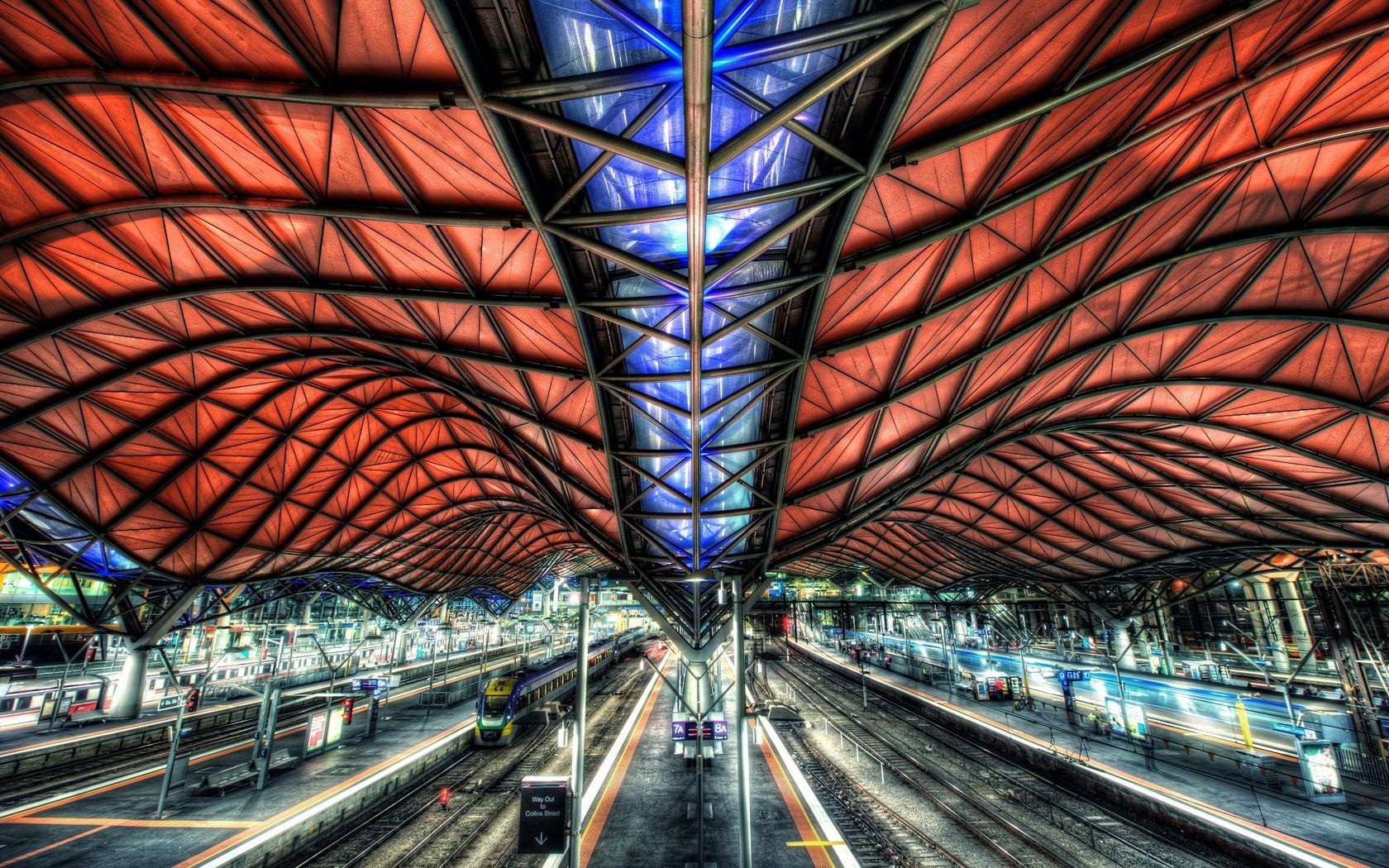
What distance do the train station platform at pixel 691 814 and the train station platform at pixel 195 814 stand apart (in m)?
8.49

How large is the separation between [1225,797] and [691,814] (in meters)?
19.0

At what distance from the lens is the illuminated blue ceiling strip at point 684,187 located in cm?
596

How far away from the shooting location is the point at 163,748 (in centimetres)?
2636

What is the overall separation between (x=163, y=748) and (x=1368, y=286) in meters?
49.2

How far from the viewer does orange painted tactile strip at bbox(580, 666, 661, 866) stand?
1600cm

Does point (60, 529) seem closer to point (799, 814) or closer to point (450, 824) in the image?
point (450, 824)

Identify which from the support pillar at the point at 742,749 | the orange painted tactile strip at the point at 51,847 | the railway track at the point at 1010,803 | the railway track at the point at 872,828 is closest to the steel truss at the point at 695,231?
the support pillar at the point at 742,749

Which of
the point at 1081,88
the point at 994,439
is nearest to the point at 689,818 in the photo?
the point at 994,439

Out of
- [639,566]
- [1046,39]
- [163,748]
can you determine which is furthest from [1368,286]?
[163,748]

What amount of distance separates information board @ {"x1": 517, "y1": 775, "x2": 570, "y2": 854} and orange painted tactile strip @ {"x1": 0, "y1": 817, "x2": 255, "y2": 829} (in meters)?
11.7

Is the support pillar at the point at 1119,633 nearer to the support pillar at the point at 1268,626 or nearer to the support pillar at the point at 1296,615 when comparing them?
the support pillar at the point at 1268,626

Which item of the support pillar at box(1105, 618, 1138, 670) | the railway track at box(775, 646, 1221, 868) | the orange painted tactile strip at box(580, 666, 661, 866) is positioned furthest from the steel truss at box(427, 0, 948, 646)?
the support pillar at box(1105, 618, 1138, 670)

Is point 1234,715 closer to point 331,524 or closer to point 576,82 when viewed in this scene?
point 576,82

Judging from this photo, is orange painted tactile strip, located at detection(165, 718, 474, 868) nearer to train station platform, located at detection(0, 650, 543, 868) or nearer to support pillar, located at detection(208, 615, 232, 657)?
train station platform, located at detection(0, 650, 543, 868)
